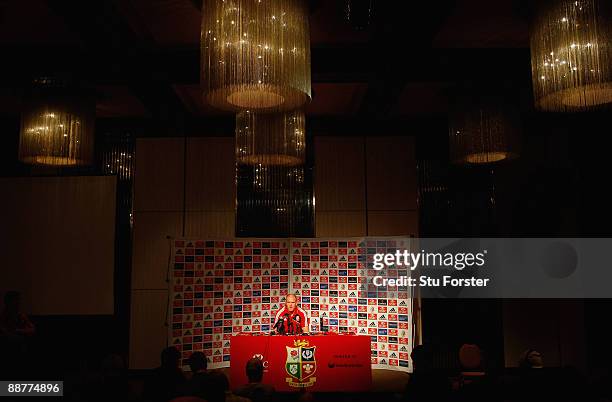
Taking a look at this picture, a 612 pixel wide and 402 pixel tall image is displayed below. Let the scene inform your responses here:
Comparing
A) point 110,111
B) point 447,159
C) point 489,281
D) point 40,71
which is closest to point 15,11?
point 40,71

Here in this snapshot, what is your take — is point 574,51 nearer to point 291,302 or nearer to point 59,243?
point 291,302

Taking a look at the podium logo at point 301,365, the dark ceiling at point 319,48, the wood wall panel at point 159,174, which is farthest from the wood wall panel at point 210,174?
the podium logo at point 301,365

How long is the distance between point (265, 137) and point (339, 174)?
9.80ft

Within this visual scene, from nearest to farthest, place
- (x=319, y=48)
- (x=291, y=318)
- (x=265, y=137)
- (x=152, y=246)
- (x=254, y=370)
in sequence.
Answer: (x=254, y=370) < (x=265, y=137) < (x=319, y=48) < (x=291, y=318) < (x=152, y=246)

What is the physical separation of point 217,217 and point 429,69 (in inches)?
149

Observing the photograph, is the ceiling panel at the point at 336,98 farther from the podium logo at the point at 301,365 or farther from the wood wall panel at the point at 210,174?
the podium logo at the point at 301,365

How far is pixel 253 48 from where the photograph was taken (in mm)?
3037

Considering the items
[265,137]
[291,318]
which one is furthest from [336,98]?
[291,318]

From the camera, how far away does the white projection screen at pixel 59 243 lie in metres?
7.23

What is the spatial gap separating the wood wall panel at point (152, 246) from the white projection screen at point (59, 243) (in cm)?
35

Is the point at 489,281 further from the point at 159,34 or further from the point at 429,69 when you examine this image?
the point at 159,34

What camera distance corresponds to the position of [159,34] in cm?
500

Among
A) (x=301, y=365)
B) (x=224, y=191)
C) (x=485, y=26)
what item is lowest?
(x=301, y=365)

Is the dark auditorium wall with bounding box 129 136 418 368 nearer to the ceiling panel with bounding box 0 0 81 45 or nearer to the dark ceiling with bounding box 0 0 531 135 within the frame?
the dark ceiling with bounding box 0 0 531 135
